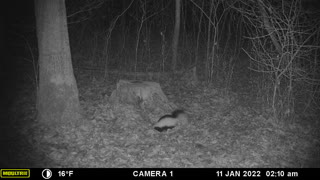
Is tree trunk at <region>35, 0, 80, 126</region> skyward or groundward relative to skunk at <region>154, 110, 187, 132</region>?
skyward

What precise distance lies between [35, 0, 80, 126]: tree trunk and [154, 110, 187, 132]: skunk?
1.95 m

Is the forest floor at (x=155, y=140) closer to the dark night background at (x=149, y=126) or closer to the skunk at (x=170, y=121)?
the dark night background at (x=149, y=126)

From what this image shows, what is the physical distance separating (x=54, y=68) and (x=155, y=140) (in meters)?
2.82

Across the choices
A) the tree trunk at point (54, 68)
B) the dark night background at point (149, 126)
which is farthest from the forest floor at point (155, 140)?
the tree trunk at point (54, 68)

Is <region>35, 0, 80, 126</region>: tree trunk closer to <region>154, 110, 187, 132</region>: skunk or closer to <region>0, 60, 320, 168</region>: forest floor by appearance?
<region>0, 60, 320, 168</region>: forest floor

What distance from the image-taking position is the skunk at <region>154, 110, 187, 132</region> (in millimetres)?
7008

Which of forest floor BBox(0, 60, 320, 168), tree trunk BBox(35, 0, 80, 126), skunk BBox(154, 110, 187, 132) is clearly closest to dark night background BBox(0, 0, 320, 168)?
forest floor BBox(0, 60, 320, 168)

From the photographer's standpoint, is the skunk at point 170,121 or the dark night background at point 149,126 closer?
the dark night background at point 149,126

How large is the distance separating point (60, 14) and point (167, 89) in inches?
167

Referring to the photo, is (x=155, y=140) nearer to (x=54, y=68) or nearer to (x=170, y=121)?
(x=170, y=121)

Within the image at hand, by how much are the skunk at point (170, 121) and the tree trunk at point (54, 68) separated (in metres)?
1.95

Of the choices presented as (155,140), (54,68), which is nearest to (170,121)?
(155,140)

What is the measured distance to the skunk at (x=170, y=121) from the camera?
23.0ft

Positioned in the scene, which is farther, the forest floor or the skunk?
the skunk
